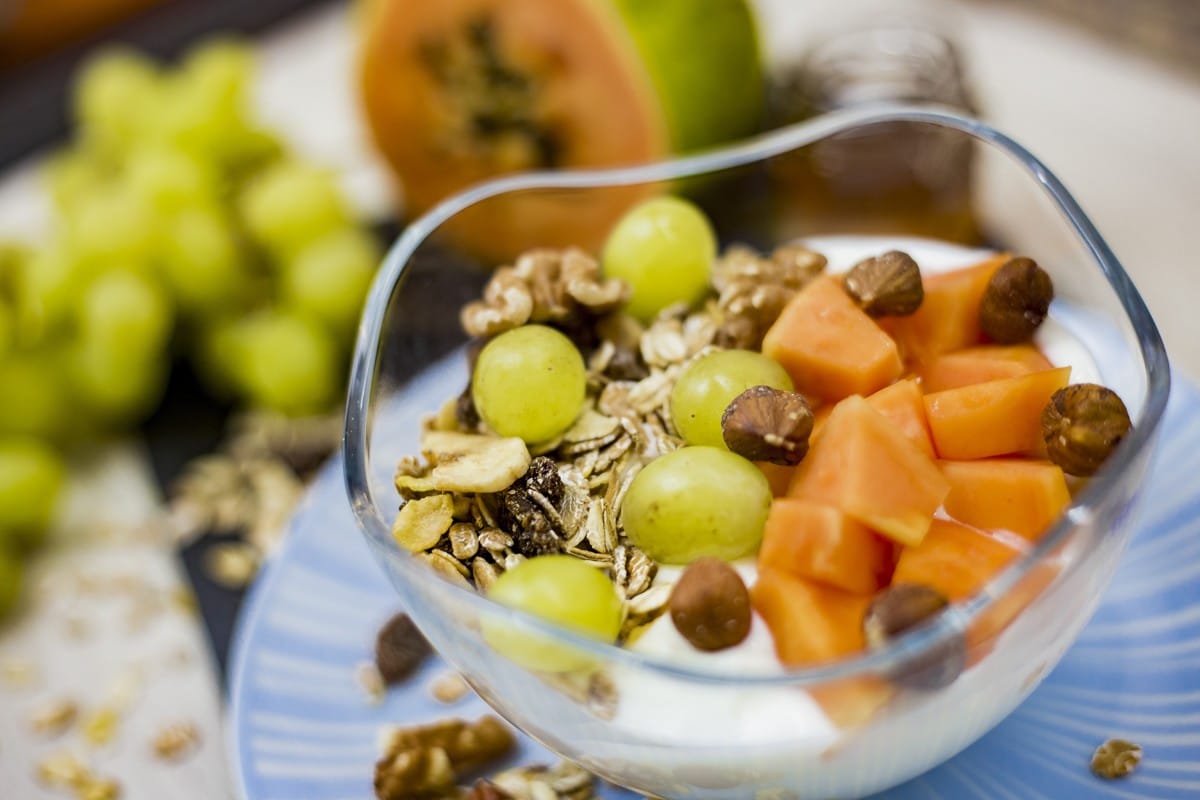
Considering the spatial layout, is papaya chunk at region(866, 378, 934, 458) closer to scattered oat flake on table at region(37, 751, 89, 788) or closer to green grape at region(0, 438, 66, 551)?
scattered oat flake on table at region(37, 751, 89, 788)

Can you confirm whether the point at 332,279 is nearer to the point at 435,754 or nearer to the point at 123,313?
the point at 123,313

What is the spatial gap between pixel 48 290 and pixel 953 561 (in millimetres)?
1120

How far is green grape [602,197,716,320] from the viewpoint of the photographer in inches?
40.2

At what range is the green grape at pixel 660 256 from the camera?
3.35 ft

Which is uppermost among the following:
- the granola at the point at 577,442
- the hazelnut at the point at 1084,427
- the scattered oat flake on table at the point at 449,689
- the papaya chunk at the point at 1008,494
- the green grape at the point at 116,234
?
the hazelnut at the point at 1084,427

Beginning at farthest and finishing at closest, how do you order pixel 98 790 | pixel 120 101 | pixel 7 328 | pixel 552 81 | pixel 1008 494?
1. pixel 120 101
2. pixel 552 81
3. pixel 7 328
4. pixel 98 790
5. pixel 1008 494

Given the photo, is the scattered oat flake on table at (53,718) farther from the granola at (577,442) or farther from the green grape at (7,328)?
the granola at (577,442)

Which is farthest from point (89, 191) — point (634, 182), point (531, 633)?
point (531, 633)

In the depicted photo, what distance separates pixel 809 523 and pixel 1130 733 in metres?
0.37

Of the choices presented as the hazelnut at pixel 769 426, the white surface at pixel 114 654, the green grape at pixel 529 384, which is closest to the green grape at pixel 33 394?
the white surface at pixel 114 654

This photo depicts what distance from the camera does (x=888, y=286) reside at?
0.89m

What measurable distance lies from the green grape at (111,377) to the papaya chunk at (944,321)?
0.95 m

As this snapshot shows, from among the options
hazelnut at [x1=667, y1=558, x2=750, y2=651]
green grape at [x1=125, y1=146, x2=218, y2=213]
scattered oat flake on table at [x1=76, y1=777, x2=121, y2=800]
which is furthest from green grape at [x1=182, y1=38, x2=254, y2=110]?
hazelnut at [x1=667, y1=558, x2=750, y2=651]

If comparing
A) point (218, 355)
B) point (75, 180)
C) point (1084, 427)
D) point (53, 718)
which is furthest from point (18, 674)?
point (1084, 427)
